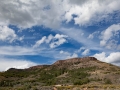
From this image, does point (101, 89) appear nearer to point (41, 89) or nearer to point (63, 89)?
point (63, 89)

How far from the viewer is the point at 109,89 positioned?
2063 inches

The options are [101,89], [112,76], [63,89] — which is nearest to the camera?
[101,89]

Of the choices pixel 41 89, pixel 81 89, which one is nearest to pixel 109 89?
pixel 81 89

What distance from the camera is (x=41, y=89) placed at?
54969 millimetres

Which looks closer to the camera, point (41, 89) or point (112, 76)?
point (41, 89)

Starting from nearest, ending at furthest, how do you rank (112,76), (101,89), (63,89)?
→ (101,89) → (63,89) → (112,76)

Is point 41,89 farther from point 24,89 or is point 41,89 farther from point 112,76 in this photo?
point 112,76

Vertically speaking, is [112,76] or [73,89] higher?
[112,76]

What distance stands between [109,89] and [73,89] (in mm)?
8595

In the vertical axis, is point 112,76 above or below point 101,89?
above

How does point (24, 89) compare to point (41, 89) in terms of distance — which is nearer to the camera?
point (41, 89)

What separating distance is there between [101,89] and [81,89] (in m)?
4.73

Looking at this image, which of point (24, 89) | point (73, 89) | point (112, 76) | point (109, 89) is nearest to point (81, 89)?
point (73, 89)

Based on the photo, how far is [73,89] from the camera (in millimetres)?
54438
